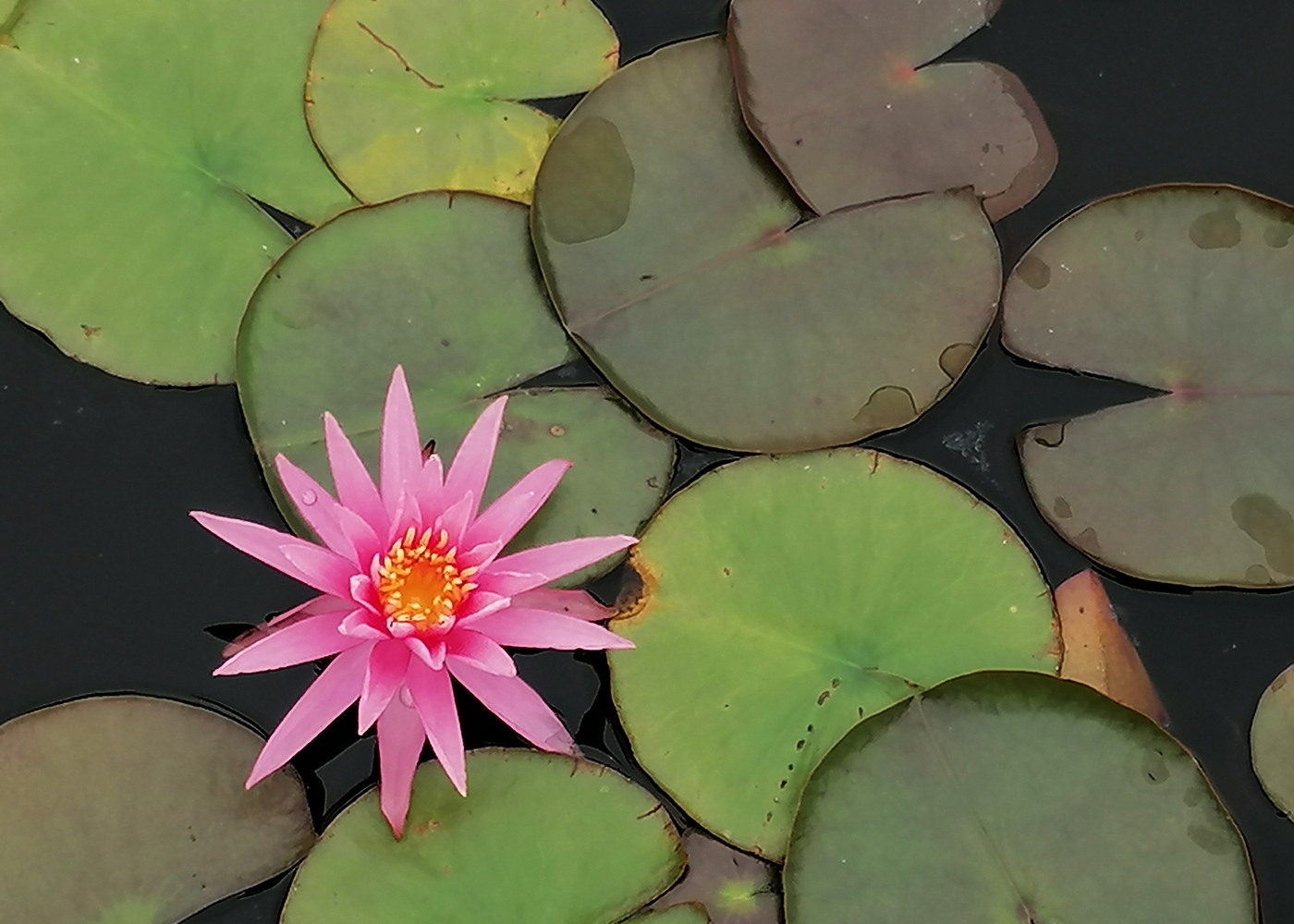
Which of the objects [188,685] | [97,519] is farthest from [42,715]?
[97,519]

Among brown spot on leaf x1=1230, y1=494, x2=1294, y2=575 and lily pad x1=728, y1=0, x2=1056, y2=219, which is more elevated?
lily pad x1=728, y1=0, x2=1056, y2=219

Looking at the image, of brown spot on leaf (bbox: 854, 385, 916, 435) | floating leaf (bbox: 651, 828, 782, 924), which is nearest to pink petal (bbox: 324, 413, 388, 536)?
floating leaf (bbox: 651, 828, 782, 924)

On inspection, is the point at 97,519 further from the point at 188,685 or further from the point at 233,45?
the point at 233,45

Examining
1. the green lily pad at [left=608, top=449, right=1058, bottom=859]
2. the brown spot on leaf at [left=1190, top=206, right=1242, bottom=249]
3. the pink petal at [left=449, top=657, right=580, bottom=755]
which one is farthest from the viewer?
the brown spot on leaf at [left=1190, top=206, right=1242, bottom=249]

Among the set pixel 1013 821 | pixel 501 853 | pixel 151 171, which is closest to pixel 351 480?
pixel 501 853

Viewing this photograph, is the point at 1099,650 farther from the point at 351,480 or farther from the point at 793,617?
the point at 351,480

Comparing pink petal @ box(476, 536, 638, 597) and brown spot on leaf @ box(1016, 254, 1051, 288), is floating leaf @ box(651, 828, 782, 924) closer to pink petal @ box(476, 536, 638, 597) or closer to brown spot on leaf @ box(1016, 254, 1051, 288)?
pink petal @ box(476, 536, 638, 597)
